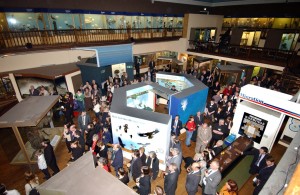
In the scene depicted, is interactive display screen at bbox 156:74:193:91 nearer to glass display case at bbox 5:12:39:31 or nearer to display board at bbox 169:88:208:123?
display board at bbox 169:88:208:123

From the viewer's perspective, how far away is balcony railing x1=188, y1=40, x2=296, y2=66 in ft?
36.7

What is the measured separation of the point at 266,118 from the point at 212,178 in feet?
11.7

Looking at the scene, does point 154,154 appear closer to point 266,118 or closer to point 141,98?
point 141,98

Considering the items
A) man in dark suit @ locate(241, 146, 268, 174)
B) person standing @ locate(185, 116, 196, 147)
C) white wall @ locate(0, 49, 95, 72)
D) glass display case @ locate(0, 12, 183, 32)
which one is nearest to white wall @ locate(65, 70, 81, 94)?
white wall @ locate(0, 49, 95, 72)

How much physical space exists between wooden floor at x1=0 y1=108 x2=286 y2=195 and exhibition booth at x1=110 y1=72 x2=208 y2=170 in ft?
3.27

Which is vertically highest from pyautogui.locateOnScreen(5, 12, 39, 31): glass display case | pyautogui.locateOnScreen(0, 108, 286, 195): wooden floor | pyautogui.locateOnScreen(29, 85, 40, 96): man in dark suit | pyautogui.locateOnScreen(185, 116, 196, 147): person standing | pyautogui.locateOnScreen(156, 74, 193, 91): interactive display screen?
pyautogui.locateOnScreen(5, 12, 39, 31): glass display case

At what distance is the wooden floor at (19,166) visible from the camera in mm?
5664

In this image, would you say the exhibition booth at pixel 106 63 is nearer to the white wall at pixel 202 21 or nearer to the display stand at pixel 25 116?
the display stand at pixel 25 116

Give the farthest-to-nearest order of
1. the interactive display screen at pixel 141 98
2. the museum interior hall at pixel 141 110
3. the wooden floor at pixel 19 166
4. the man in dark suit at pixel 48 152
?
the interactive display screen at pixel 141 98
the wooden floor at pixel 19 166
the man in dark suit at pixel 48 152
the museum interior hall at pixel 141 110

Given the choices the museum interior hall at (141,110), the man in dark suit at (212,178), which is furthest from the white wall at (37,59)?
the man in dark suit at (212,178)

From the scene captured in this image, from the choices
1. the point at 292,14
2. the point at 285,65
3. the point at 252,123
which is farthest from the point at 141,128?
the point at 292,14

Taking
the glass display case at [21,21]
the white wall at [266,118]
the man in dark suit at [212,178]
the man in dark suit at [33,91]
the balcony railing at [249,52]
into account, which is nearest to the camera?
the man in dark suit at [212,178]

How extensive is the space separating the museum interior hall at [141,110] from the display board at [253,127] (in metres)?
0.04

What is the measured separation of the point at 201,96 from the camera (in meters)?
8.87
